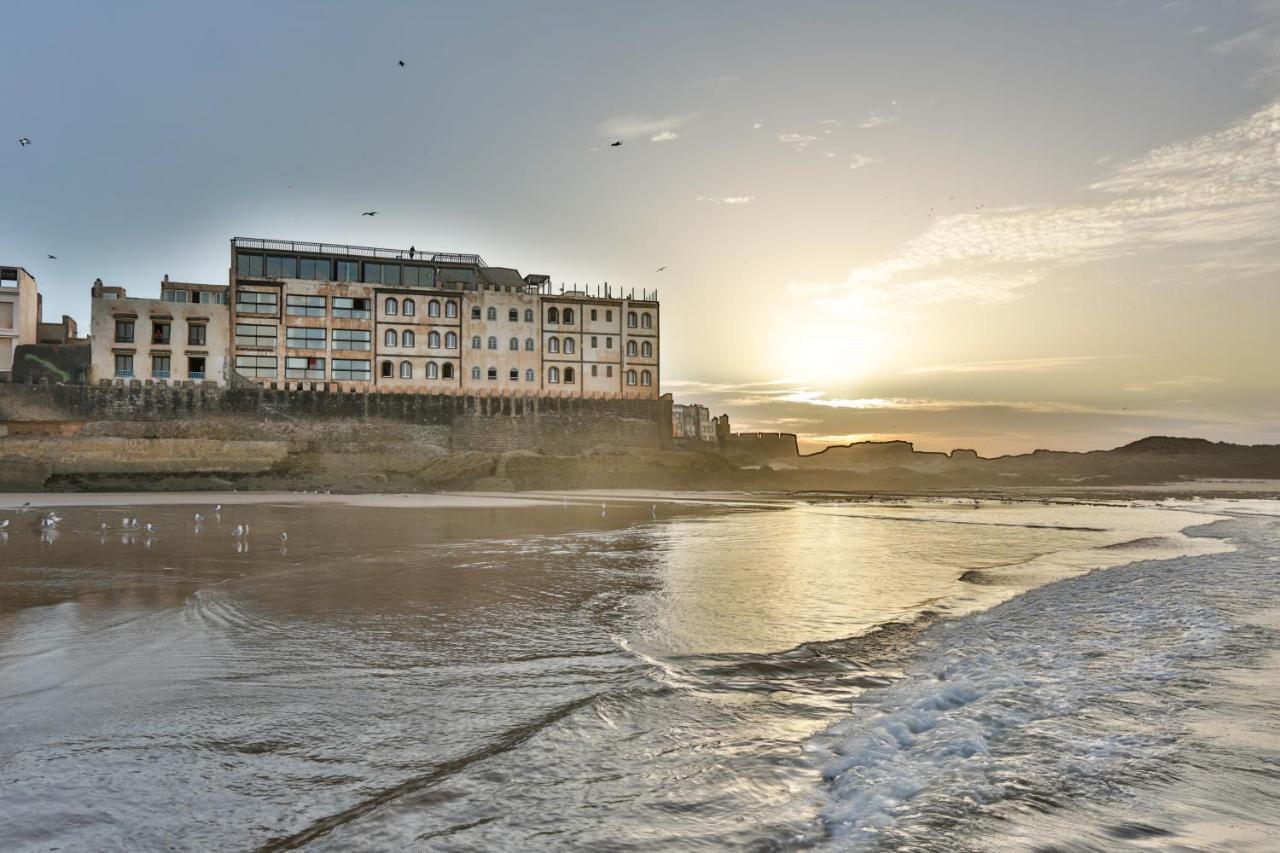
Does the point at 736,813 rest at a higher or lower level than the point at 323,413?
lower

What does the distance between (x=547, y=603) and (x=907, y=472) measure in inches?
2378

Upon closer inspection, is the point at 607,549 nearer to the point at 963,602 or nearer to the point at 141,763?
the point at 963,602

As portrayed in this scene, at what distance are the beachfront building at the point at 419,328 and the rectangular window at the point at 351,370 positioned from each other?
0.24ft

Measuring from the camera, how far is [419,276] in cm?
5709

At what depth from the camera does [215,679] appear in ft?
17.7

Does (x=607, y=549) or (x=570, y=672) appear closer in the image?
(x=570, y=672)

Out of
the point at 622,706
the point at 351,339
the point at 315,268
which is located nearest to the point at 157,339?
the point at 315,268

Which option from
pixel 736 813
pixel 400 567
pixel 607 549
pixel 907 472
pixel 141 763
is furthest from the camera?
pixel 907 472

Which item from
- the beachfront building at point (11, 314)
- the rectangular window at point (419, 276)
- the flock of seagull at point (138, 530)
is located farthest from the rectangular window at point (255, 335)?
the flock of seagull at point (138, 530)

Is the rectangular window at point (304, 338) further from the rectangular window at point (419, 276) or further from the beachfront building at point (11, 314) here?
the beachfront building at point (11, 314)

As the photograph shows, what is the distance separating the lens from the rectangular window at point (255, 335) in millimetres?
51906

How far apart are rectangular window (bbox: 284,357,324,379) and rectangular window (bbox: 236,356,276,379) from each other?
100 cm

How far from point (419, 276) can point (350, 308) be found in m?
6.07

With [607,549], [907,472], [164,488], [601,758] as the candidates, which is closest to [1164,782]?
[601,758]
